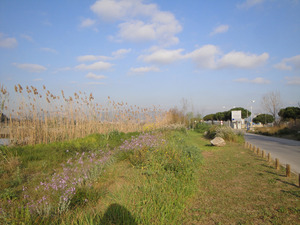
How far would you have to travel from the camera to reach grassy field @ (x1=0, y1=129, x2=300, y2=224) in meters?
3.32

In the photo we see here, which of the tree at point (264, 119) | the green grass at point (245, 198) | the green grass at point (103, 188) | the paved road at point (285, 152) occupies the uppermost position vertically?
the tree at point (264, 119)

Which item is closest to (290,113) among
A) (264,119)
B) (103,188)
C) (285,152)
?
(264,119)

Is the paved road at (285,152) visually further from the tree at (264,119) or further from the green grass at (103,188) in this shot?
the tree at (264,119)

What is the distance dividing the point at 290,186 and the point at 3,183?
7.36m

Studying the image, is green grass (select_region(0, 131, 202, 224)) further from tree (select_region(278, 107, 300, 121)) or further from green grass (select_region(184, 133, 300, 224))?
tree (select_region(278, 107, 300, 121))

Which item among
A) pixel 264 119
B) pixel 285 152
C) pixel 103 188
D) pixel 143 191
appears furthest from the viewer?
pixel 264 119

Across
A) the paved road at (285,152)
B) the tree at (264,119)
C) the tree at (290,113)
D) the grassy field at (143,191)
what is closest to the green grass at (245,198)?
the grassy field at (143,191)

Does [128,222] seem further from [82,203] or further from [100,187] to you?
[100,187]

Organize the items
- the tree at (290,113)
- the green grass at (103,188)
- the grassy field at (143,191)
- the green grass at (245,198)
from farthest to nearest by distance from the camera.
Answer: the tree at (290,113) → the green grass at (245,198) → the grassy field at (143,191) → the green grass at (103,188)

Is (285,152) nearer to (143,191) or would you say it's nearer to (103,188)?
(143,191)

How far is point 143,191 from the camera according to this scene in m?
4.16

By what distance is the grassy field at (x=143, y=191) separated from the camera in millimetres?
3316

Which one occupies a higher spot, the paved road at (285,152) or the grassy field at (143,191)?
the grassy field at (143,191)

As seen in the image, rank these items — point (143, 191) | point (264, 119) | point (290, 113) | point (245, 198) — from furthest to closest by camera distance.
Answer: point (264, 119)
point (290, 113)
point (245, 198)
point (143, 191)
